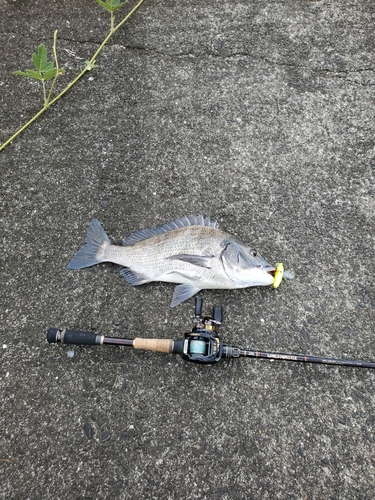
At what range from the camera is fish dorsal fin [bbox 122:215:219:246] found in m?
2.97

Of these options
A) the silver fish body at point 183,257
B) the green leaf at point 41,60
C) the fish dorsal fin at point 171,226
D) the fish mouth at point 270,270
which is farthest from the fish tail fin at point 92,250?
the green leaf at point 41,60

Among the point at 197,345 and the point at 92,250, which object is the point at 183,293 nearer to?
the point at 197,345

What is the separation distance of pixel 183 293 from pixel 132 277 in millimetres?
402

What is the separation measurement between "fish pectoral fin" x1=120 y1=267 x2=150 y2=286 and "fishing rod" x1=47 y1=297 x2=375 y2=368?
0.46 meters

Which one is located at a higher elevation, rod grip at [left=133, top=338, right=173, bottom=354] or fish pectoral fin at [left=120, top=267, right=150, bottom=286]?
fish pectoral fin at [left=120, top=267, right=150, bottom=286]

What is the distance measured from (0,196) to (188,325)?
1.90 metres

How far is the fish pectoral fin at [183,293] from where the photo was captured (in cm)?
281

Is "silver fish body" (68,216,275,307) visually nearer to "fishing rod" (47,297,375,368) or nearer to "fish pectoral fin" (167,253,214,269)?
"fish pectoral fin" (167,253,214,269)

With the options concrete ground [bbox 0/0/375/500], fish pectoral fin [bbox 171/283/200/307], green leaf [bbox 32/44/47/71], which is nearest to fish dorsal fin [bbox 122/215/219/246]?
concrete ground [bbox 0/0/375/500]

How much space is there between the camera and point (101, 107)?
3.62 meters

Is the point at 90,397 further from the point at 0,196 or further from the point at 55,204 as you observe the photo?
the point at 0,196

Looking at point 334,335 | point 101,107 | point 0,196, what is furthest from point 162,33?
point 334,335

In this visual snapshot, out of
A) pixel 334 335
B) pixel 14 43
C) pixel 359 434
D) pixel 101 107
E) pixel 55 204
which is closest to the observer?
pixel 359 434

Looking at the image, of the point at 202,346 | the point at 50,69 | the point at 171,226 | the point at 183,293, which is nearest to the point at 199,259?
the point at 183,293
